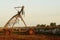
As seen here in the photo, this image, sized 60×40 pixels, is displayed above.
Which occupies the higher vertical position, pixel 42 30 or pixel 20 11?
pixel 20 11

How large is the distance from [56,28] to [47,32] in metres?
2.12

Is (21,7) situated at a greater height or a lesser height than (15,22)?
greater

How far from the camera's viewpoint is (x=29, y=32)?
2709cm

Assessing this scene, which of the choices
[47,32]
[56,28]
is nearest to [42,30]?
[47,32]

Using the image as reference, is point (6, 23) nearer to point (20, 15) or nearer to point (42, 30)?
point (20, 15)

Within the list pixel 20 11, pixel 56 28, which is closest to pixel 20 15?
pixel 20 11

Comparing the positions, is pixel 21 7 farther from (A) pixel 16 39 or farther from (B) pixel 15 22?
(A) pixel 16 39

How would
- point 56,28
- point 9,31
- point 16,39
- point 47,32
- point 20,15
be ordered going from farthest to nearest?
point 20,15, point 9,31, point 47,32, point 56,28, point 16,39

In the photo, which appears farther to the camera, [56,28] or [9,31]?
[9,31]

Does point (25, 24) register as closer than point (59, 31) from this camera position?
No

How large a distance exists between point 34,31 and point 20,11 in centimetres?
530

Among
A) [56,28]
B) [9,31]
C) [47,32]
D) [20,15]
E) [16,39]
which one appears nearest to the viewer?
[16,39]

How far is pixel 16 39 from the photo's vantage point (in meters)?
21.5

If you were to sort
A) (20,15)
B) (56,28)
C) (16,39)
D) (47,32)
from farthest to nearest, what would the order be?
(20,15), (47,32), (56,28), (16,39)
